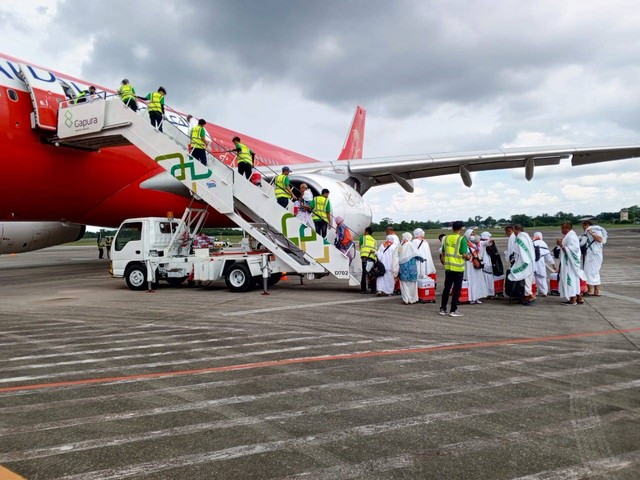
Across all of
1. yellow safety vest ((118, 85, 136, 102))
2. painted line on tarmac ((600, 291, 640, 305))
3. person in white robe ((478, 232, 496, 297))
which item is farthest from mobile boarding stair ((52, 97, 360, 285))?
painted line on tarmac ((600, 291, 640, 305))

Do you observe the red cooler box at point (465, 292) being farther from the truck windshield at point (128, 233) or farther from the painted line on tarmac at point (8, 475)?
the painted line on tarmac at point (8, 475)

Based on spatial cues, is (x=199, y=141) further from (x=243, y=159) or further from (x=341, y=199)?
(x=341, y=199)

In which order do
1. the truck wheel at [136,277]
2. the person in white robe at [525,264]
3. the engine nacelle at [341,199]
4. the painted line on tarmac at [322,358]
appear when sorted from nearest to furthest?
the painted line on tarmac at [322,358] → the person in white robe at [525,264] → the truck wheel at [136,277] → the engine nacelle at [341,199]

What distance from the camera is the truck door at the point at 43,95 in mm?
10422

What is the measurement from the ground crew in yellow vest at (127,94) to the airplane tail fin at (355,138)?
16327 millimetres

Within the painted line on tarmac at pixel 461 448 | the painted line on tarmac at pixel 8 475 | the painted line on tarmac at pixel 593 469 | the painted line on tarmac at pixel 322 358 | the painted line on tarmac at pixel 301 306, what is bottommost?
the painted line on tarmac at pixel 593 469

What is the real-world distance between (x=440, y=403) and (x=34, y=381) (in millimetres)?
3404

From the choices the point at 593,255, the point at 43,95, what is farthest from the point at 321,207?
the point at 43,95

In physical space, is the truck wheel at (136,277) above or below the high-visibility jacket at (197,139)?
below

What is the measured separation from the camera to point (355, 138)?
28141 millimetres

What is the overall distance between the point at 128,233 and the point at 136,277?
105cm

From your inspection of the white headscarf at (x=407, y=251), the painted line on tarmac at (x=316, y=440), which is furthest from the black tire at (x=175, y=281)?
the painted line on tarmac at (x=316, y=440)

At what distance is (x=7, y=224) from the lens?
42.8 ft

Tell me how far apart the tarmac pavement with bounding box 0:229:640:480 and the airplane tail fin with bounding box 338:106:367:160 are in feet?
67.0
